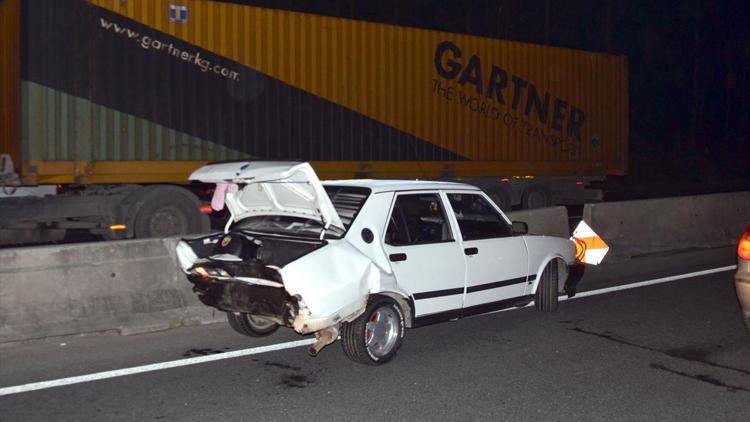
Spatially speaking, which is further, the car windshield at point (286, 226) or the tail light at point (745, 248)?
the tail light at point (745, 248)

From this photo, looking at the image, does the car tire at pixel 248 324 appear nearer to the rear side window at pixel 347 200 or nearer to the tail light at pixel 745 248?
the rear side window at pixel 347 200

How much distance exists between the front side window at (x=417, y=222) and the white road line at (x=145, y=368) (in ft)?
4.27

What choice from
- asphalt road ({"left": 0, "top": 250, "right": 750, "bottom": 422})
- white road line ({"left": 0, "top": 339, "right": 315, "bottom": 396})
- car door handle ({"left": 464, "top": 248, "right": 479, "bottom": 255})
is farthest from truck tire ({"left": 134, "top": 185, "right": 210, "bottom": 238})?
car door handle ({"left": 464, "top": 248, "right": 479, "bottom": 255})

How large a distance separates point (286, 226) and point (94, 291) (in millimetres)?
2067

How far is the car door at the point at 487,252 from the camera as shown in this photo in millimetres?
7492

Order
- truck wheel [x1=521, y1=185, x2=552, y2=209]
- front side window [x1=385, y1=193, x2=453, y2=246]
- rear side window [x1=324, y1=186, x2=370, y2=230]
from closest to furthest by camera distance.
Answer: rear side window [x1=324, y1=186, x2=370, y2=230]
front side window [x1=385, y1=193, x2=453, y2=246]
truck wheel [x1=521, y1=185, x2=552, y2=209]

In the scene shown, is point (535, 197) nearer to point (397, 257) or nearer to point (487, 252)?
point (487, 252)

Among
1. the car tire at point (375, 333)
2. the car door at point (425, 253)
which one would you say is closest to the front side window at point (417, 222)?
the car door at point (425, 253)

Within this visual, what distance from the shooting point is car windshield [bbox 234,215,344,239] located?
6614 mm

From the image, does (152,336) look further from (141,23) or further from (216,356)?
(141,23)

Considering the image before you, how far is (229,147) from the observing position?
13.9 m

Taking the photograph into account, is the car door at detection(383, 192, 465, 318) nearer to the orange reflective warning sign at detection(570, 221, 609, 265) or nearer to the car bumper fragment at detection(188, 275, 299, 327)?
the car bumper fragment at detection(188, 275, 299, 327)

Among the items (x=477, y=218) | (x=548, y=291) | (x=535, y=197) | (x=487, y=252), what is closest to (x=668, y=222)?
(x=548, y=291)

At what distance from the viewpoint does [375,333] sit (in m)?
6.71
